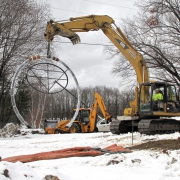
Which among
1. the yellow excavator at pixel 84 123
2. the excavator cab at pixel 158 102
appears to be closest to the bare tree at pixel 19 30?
the yellow excavator at pixel 84 123

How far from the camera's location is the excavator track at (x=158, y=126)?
12.3m

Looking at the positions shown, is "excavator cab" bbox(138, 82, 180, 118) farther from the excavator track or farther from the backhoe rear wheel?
the backhoe rear wheel

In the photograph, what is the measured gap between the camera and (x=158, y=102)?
1312 centimetres

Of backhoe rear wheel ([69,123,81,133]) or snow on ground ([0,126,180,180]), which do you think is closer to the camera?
snow on ground ([0,126,180,180])

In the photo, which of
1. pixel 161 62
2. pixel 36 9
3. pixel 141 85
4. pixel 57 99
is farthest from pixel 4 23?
pixel 57 99

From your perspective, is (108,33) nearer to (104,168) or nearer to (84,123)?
(104,168)

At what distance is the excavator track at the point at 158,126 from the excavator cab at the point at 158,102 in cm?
34

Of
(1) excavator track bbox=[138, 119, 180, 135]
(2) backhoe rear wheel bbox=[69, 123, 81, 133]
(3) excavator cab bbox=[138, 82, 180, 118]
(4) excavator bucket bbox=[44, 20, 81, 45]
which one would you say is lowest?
(2) backhoe rear wheel bbox=[69, 123, 81, 133]

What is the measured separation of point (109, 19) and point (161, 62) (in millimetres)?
12049

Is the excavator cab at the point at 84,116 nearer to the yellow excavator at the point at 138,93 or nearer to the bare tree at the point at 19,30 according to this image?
the bare tree at the point at 19,30

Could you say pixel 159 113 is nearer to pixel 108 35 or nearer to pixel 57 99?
pixel 108 35

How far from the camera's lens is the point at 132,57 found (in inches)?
573

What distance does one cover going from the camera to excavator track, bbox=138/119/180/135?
12.3m

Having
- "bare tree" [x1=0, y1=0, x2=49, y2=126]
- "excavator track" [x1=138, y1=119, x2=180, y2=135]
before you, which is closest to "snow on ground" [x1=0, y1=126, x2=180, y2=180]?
"excavator track" [x1=138, y1=119, x2=180, y2=135]
